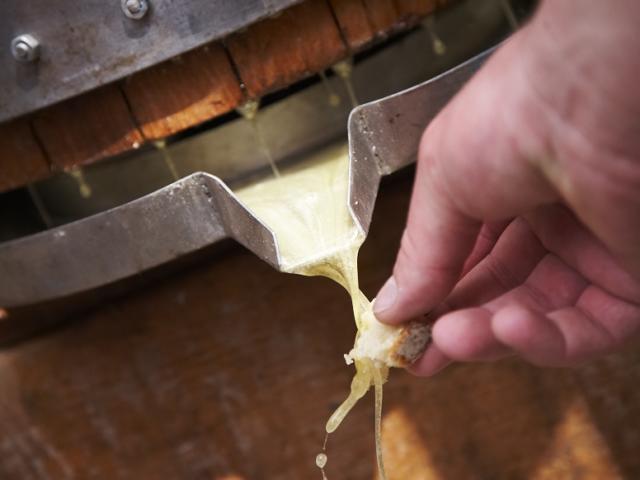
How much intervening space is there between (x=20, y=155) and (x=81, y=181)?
0.29 ft

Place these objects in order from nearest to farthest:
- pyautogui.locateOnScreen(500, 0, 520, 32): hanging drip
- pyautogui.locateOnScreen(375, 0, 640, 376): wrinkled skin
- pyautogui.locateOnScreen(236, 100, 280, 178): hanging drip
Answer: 1. pyautogui.locateOnScreen(375, 0, 640, 376): wrinkled skin
2. pyautogui.locateOnScreen(236, 100, 280, 178): hanging drip
3. pyautogui.locateOnScreen(500, 0, 520, 32): hanging drip

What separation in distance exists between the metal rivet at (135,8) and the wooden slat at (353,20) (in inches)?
8.0

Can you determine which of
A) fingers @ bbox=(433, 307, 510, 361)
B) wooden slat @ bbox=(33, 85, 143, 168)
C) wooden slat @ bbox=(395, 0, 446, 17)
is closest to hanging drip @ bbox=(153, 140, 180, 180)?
wooden slat @ bbox=(33, 85, 143, 168)

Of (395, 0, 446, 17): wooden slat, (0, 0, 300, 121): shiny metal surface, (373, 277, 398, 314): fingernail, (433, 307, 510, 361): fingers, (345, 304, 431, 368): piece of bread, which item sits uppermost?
(0, 0, 300, 121): shiny metal surface

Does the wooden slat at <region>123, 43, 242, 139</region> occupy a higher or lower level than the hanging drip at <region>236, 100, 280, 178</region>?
higher

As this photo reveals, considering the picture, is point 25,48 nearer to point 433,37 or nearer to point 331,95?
point 331,95

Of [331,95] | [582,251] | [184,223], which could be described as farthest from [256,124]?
[582,251]

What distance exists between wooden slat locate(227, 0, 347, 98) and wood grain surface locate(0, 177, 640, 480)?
1.12 feet

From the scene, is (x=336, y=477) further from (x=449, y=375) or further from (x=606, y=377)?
(x=606, y=377)

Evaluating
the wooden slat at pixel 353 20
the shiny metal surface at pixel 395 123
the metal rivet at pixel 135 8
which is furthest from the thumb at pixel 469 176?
the metal rivet at pixel 135 8

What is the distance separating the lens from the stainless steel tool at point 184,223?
0.87 m

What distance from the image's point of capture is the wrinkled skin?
557 mm

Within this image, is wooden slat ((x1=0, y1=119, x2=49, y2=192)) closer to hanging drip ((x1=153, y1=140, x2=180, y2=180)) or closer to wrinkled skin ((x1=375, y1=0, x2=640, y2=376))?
hanging drip ((x1=153, y1=140, x2=180, y2=180))

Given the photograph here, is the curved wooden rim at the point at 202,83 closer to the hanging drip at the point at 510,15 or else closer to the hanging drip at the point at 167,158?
the hanging drip at the point at 167,158
